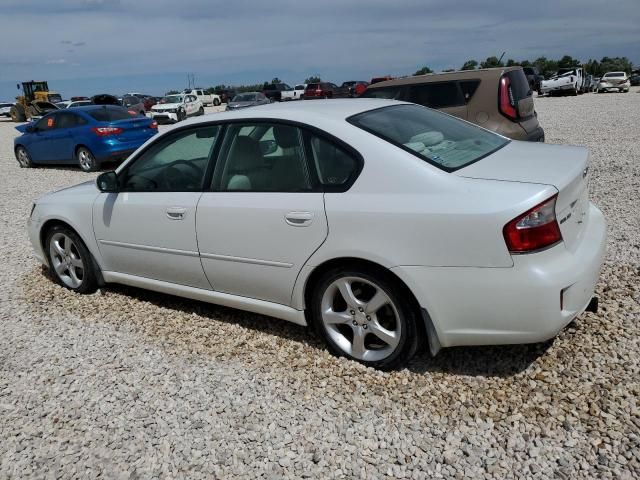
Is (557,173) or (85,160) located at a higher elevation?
(557,173)

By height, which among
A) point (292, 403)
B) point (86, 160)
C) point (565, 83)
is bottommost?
point (292, 403)

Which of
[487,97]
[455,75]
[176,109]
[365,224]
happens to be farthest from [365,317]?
[176,109]

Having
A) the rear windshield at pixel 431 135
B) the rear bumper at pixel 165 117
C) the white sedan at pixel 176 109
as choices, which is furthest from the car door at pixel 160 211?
the rear bumper at pixel 165 117

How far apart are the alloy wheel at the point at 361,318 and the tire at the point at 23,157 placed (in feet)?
44.4

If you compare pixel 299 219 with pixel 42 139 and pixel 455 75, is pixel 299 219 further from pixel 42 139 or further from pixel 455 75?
pixel 42 139

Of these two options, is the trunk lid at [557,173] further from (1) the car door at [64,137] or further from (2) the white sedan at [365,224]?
(1) the car door at [64,137]

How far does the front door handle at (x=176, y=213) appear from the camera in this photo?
3764mm

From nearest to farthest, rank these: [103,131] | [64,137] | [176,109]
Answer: [103,131] < [64,137] < [176,109]

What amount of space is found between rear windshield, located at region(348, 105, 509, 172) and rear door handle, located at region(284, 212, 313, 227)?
632mm

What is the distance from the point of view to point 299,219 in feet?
10.5

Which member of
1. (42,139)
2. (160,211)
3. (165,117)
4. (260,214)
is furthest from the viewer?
(165,117)

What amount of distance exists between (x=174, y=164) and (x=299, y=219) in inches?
54.9

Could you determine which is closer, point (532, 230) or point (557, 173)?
Result: point (532, 230)

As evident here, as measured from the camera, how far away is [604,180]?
7.84m
